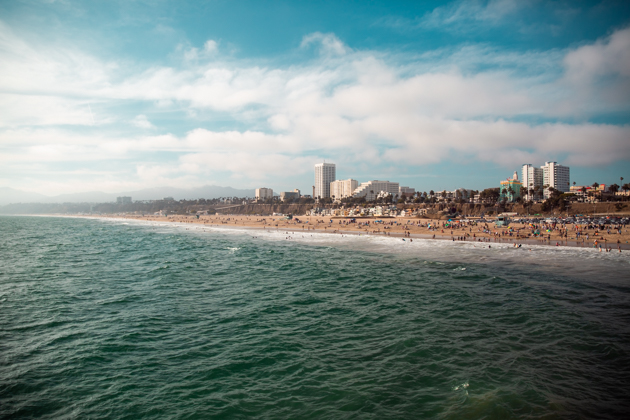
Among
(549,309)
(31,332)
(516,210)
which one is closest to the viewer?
(31,332)

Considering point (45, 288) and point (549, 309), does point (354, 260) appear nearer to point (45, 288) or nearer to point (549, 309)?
point (549, 309)

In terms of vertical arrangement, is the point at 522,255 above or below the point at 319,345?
above

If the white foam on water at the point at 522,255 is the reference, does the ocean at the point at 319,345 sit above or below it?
below

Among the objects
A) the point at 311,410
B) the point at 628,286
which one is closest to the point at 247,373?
the point at 311,410

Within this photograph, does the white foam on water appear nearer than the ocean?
No

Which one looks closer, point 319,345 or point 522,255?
point 319,345

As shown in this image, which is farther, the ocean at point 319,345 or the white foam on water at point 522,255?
the white foam on water at point 522,255

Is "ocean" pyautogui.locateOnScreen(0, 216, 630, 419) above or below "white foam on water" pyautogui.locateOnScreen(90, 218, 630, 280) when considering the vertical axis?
below

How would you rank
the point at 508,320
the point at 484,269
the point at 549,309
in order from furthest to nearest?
the point at 484,269, the point at 549,309, the point at 508,320
